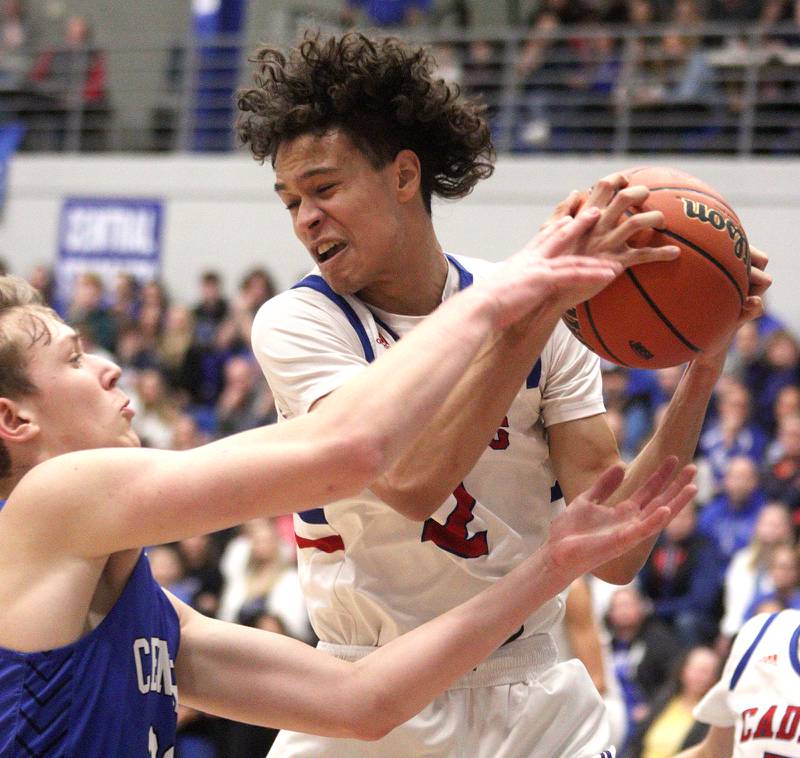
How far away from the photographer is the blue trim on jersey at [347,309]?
3.49 metres

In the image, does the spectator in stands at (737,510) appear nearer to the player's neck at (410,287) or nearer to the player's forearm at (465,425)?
the player's neck at (410,287)

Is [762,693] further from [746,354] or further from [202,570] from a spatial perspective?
[746,354]

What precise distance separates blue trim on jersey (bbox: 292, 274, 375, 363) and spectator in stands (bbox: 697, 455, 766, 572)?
5.32 metres

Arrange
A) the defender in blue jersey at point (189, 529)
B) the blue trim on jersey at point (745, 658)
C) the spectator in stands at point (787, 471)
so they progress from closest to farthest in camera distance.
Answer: the defender in blue jersey at point (189, 529)
the blue trim on jersey at point (745, 658)
the spectator in stands at point (787, 471)

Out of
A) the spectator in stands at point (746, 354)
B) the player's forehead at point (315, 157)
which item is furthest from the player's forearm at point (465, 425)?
the spectator in stands at point (746, 354)

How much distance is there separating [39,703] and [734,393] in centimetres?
710

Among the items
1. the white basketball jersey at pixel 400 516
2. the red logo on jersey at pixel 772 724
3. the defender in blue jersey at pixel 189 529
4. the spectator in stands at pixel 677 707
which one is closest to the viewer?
the defender in blue jersey at pixel 189 529

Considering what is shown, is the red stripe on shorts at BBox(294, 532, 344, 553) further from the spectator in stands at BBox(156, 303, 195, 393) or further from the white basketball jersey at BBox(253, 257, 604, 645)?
the spectator in stands at BBox(156, 303, 195, 393)

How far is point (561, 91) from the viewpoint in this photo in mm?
13484

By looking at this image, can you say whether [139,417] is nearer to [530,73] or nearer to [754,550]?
[530,73]

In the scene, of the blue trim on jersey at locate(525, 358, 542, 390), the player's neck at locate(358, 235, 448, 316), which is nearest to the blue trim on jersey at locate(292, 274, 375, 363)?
the player's neck at locate(358, 235, 448, 316)

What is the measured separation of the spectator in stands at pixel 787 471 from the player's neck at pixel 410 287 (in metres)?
5.08

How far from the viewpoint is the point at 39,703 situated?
8.57 feet

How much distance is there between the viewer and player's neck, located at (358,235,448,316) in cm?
362
